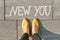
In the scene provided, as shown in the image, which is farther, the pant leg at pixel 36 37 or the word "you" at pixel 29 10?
the word "you" at pixel 29 10

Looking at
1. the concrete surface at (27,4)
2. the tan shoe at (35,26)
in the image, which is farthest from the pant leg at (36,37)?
the concrete surface at (27,4)

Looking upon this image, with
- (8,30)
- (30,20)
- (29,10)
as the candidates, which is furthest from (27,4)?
(8,30)

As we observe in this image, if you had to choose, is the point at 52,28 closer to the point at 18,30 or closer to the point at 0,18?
the point at 18,30

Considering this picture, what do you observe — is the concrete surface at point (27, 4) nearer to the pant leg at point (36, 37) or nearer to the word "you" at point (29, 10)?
the word "you" at point (29, 10)

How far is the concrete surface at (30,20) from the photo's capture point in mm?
2484

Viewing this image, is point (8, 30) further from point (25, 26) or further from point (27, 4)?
point (27, 4)

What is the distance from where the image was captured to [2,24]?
2516 millimetres

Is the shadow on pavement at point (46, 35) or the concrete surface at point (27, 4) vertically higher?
the concrete surface at point (27, 4)

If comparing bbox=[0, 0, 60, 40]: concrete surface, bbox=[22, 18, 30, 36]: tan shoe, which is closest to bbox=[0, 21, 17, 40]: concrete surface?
bbox=[0, 0, 60, 40]: concrete surface

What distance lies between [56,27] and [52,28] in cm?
5

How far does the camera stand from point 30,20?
8.24 feet

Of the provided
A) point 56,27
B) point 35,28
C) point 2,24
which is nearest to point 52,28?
point 56,27

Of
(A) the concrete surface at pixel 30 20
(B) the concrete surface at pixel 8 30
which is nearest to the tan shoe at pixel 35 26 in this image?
(A) the concrete surface at pixel 30 20

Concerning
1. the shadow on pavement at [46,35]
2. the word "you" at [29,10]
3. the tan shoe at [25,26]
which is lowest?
the shadow on pavement at [46,35]
